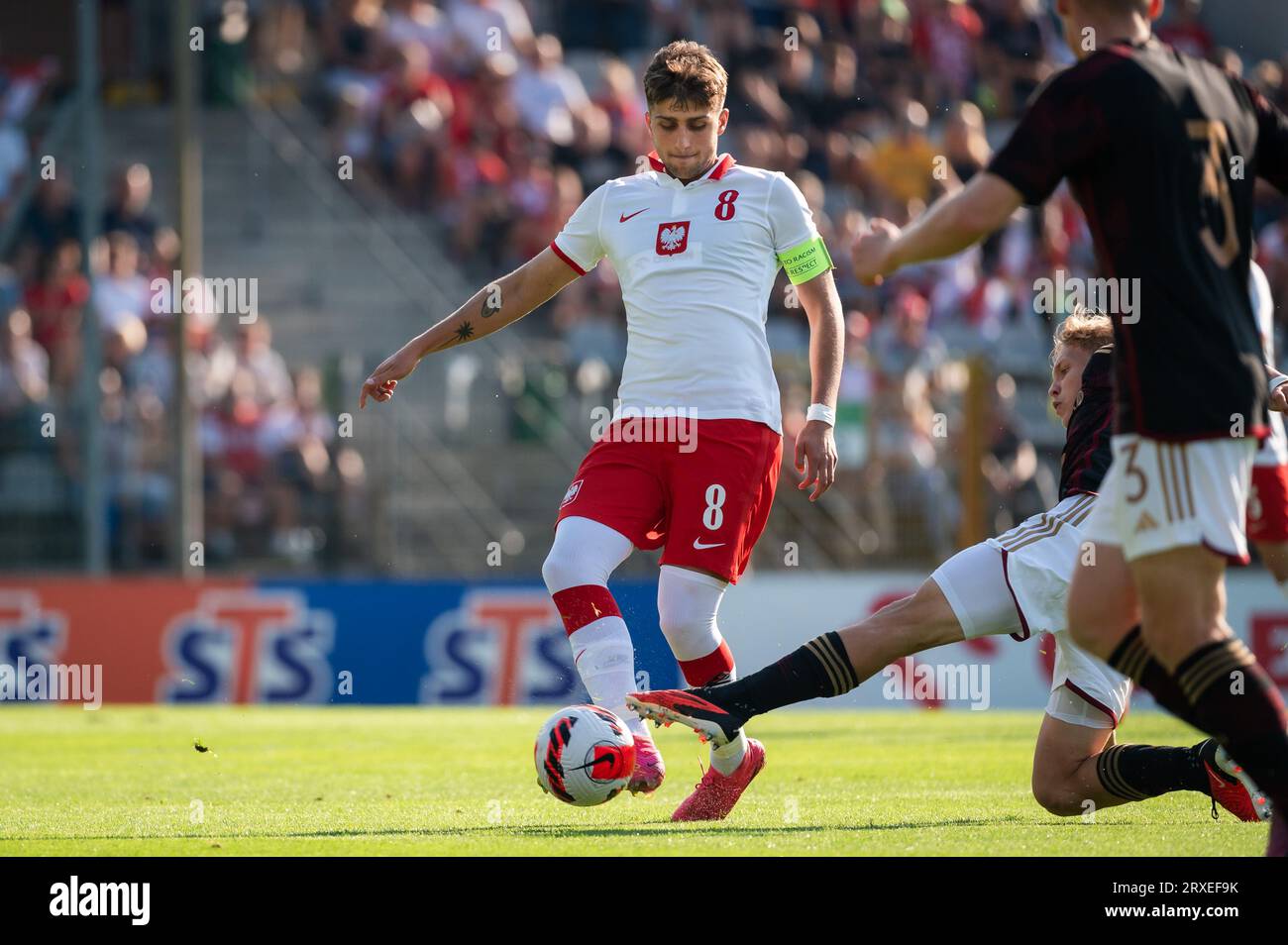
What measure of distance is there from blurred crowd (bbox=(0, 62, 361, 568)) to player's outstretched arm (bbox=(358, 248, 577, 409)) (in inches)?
358

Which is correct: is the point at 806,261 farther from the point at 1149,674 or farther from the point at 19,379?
the point at 19,379

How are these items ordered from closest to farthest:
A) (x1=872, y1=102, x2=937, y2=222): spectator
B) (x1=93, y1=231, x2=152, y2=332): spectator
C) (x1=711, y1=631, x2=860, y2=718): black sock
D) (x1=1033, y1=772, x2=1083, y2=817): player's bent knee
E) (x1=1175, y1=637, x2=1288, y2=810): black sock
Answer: (x1=1175, y1=637, x2=1288, y2=810): black sock
(x1=711, y1=631, x2=860, y2=718): black sock
(x1=1033, y1=772, x2=1083, y2=817): player's bent knee
(x1=93, y1=231, x2=152, y2=332): spectator
(x1=872, y1=102, x2=937, y2=222): spectator

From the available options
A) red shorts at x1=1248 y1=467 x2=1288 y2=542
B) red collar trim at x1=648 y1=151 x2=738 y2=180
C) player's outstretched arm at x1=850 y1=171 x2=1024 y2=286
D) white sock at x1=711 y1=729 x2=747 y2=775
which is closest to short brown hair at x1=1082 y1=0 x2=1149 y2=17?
player's outstretched arm at x1=850 y1=171 x2=1024 y2=286

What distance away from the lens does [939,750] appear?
10.0 meters

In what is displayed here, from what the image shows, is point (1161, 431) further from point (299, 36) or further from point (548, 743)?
point (299, 36)

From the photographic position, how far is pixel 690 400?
7.06 meters

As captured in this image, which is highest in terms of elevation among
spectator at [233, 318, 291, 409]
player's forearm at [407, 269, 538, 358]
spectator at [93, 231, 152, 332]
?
spectator at [93, 231, 152, 332]

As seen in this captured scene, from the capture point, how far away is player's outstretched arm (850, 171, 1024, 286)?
198 inches

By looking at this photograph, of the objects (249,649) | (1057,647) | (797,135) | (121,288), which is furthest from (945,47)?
(1057,647)

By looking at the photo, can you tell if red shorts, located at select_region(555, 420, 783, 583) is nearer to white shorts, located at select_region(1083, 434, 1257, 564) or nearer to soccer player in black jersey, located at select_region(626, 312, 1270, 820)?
soccer player in black jersey, located at select_region(626, 312, 1270, 820)

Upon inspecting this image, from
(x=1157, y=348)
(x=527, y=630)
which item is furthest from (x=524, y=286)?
(x=527, y=630)

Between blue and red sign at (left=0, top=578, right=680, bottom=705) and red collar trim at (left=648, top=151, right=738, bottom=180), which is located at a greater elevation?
red collar trim at (left=648, top=151, right=738, bottom=180)

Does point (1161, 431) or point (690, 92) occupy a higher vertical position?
point (690, 92)
